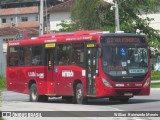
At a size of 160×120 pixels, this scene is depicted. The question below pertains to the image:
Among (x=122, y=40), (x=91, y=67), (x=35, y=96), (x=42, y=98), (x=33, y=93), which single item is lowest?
(x=42, y=98)

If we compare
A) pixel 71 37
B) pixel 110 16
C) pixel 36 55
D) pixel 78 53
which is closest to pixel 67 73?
pixel 78 53

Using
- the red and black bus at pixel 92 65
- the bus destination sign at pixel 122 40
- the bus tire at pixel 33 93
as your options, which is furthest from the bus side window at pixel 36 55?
the bus destination sign at pixel 122 40

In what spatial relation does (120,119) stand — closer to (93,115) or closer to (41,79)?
(93,115)

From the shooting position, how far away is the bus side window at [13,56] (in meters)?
30.3

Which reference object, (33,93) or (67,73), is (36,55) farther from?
(67,73)

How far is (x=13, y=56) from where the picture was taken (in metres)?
30.6

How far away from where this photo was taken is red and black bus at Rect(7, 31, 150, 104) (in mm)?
23781

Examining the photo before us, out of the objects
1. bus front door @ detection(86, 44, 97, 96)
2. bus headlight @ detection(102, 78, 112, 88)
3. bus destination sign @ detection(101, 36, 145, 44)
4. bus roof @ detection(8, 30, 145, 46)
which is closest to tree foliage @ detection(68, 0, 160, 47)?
bus roof @ detection(8, 30, 145, 46)

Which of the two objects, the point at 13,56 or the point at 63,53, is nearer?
the point at 63,53

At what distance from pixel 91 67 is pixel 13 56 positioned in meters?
7.48

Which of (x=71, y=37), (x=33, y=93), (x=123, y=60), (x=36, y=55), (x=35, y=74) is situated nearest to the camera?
(x=123, y=60)

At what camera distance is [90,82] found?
957 inches

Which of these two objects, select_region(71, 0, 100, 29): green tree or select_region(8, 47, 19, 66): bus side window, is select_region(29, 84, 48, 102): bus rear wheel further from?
select_region(71, 0, 100, 29): green tree

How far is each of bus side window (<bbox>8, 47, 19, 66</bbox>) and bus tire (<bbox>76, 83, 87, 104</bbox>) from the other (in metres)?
6.02
